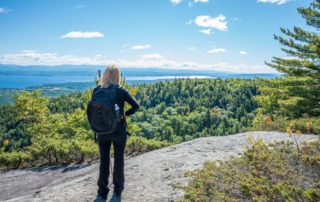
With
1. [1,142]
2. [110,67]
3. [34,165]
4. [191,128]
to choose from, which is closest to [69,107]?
[1,142]

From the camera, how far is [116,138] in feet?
10.0

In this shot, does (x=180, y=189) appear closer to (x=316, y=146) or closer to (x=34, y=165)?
(x=316, y=146)

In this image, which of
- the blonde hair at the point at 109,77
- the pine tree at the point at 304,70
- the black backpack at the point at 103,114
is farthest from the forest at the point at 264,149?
the blonde hair at the point at 109,77

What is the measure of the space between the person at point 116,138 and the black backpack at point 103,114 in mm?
175

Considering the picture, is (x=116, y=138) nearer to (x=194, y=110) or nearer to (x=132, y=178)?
(x=132, y=178)

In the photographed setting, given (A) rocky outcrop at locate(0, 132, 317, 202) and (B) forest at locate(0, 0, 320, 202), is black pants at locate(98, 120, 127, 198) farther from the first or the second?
(B) forest at locate(0, 0, 320, 202)

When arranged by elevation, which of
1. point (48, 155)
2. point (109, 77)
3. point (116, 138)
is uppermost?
point (109, 77)

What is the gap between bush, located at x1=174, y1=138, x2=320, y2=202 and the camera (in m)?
2.74

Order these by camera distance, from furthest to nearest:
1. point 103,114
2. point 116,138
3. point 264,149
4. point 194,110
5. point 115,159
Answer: point 194,110 < point 264,149 < point 115,159 < point 116,138 < point 103,114

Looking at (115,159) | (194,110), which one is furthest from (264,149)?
(194,110)

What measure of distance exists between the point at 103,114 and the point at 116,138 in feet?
1.58

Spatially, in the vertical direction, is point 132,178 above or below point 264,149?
below

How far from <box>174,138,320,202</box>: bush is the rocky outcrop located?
49 cm

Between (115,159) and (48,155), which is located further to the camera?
(48,155)
